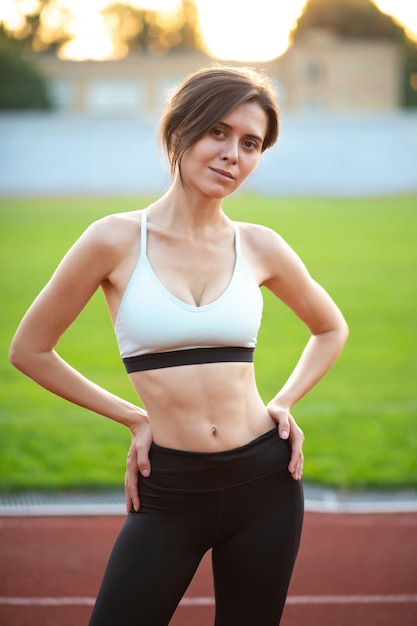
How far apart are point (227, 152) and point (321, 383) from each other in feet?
23.0

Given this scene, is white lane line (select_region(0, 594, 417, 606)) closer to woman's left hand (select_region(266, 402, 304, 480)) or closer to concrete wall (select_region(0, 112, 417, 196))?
woman's left hand (select_region(266, 402, 304, 480))

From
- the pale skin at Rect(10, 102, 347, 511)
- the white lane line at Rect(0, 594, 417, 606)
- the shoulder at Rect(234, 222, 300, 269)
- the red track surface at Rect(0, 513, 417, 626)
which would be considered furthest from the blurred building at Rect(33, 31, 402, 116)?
the pale skin at Rect(10, 102, 347, 511)

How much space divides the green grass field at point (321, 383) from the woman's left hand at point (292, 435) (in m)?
3.56

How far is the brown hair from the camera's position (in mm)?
1972

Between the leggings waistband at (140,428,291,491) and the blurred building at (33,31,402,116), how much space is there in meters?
54.9

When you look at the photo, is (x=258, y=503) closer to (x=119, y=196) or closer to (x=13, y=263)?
(x=13, y=263)

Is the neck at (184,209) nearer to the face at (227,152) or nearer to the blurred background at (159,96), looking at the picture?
the face at (227,152)

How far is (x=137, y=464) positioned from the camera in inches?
82.5

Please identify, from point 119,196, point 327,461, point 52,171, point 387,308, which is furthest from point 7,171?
point 327,461

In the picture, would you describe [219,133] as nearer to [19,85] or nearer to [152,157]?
[152,157]

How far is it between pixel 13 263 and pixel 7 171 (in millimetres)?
17000

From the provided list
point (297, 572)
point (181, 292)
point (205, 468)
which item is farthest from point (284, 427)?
point (297, 572)

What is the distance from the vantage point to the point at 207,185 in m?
2.04

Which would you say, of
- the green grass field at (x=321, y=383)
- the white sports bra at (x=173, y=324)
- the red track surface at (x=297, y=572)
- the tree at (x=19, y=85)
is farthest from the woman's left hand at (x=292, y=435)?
the tree at (x=19, y=85)
